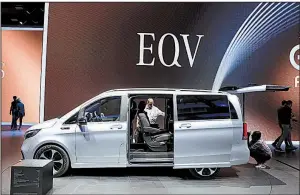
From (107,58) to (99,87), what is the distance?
55cm

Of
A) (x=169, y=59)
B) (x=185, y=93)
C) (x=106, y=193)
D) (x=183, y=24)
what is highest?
(x=183, y=24)

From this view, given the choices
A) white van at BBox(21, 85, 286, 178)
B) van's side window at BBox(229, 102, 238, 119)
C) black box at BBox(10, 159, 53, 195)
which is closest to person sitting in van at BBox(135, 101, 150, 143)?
white van at BBox(21, 85, 286, 178)

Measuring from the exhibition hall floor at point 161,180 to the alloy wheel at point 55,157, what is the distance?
0.60ft

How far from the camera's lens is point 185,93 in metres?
5.45

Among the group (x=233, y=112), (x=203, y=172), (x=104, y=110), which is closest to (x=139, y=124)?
(x=104, y=110)

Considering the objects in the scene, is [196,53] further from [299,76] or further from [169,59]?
[299,76]

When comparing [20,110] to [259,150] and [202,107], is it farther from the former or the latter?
[259,150]

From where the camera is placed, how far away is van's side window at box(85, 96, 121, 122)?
17.7 ft

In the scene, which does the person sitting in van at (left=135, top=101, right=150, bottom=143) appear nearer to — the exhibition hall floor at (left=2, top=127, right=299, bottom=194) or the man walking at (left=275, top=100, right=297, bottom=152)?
the exhibition hall floor at (left=2, top=127, right=299, bottom=194)

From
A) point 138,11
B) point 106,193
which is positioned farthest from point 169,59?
point 106,193

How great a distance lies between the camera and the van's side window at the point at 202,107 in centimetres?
532

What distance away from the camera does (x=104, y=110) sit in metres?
5.47

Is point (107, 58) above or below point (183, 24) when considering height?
below

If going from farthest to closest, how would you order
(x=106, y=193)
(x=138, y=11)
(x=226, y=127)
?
(x=138, y=11), (x=226, y=127), (x=106, y=193)
